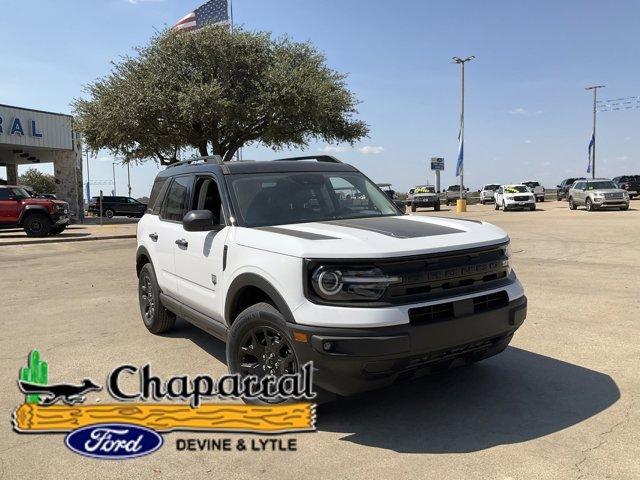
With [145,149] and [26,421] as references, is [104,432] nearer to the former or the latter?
[26,421]

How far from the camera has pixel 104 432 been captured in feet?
11.7

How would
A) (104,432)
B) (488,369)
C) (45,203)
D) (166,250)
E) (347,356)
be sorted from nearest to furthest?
1. (347,356)
2. (104,432)
3. (488,369)
4. (166,250)
5. (45,203)

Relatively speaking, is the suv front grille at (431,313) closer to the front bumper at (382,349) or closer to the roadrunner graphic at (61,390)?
the front bumper at (382,349)

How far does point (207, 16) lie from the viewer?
27125 mm

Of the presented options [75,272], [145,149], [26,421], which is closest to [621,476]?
[26,421]

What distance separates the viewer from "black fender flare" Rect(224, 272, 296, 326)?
3.42 m

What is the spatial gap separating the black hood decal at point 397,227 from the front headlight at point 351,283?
416mm

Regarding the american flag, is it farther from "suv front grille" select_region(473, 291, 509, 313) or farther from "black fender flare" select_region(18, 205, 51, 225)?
"suv front grille" select_region(473, 291, 509, 313)

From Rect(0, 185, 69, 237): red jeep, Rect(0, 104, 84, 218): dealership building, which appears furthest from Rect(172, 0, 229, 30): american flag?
Rect(0, 185, 69, 237): red jeep

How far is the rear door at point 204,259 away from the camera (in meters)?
4.25

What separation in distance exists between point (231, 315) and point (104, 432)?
3.81ft

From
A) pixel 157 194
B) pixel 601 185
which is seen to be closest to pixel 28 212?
pixel 157 194

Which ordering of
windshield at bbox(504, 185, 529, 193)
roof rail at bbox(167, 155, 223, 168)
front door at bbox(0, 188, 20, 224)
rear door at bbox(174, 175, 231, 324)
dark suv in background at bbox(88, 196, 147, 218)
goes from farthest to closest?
dark suv in background at bbox(88, 196, 147, 218)
windshield at bbox(504, 185, 529, 193)
front door at bbox(0, 188, 20, 224)
roof rail at bbox(167, 155, 223, 168)
rear door at bbox(174, 175, 231, 324)

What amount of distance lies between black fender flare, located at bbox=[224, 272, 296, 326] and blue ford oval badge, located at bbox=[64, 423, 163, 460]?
3.27 ft
